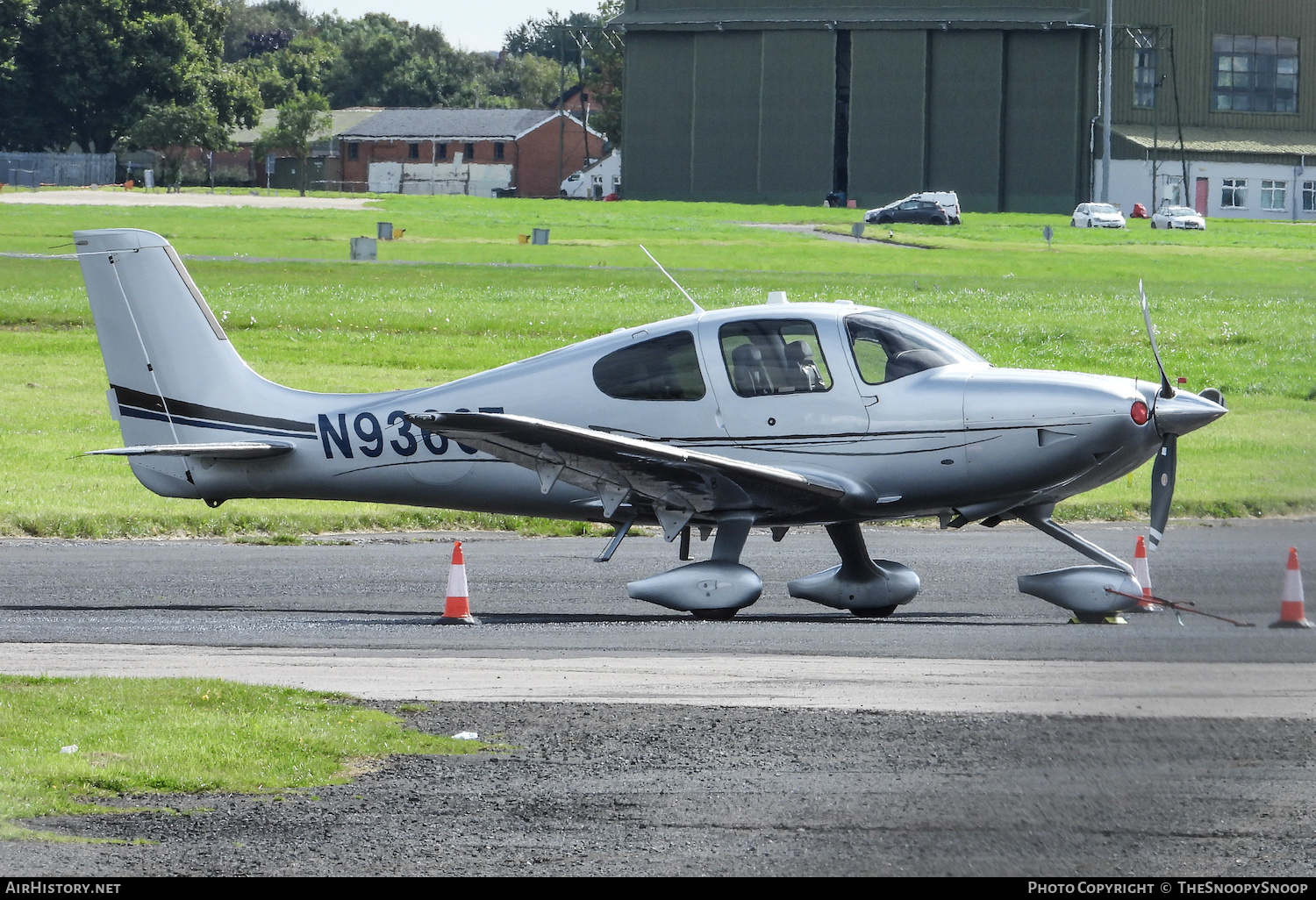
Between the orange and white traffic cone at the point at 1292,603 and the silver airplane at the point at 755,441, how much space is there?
6.93 meters

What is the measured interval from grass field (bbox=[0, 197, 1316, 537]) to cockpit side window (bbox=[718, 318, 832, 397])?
3.16 metres

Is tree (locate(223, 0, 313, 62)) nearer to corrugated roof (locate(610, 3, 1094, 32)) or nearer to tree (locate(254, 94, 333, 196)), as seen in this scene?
tree (locate(254, 94, 333, 196))

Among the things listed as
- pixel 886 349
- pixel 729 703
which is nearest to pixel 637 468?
pixel 886 349

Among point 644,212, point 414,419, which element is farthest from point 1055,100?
point 644,212

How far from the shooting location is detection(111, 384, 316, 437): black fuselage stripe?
41.4ft

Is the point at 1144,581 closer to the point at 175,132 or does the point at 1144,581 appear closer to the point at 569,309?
the point at 569,309

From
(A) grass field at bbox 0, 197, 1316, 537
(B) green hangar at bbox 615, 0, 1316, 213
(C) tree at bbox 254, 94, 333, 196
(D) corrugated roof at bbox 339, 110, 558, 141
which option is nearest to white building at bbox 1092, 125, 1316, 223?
(A) grass field at bbox 0, 197, 1316, 537

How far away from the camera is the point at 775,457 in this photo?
1125 centimetres

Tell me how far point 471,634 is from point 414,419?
229cm

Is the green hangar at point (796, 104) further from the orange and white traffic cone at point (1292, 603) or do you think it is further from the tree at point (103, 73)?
the orange and white traffic cone at point (1292, 603)

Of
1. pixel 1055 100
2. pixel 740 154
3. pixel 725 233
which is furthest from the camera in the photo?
pixel 740 154

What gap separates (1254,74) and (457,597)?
873 centimetres

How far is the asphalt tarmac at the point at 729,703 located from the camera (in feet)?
9.52

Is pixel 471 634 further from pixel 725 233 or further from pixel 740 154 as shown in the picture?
pixel 740 154
